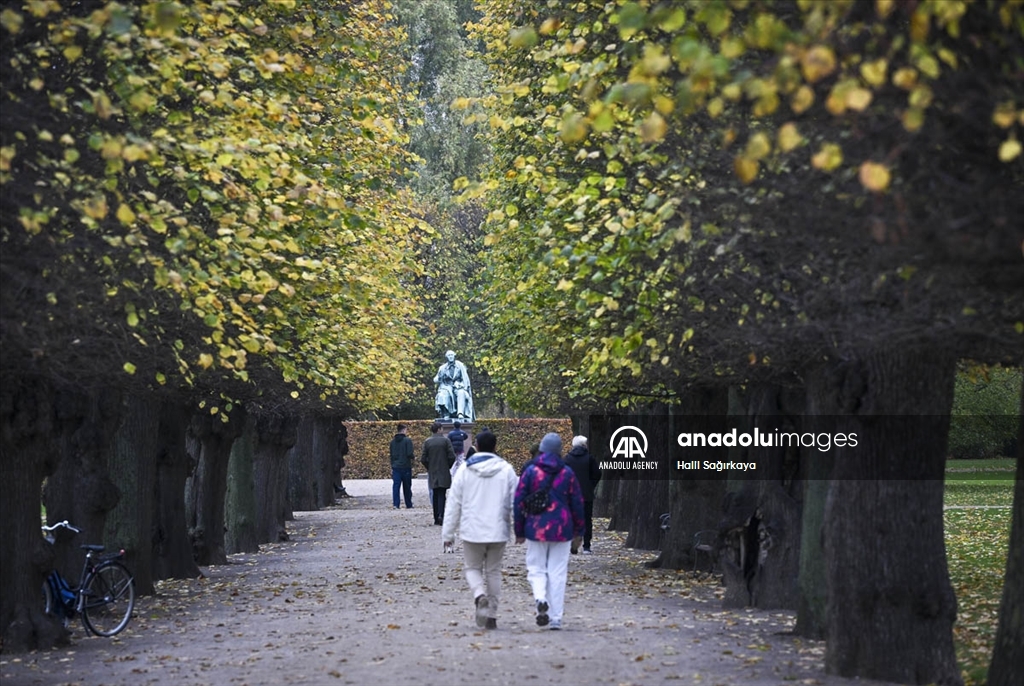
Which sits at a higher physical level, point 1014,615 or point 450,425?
point 450,425

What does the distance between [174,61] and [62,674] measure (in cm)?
546

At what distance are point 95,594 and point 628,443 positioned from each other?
63.0 feet

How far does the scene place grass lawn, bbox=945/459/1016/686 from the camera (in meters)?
16.2

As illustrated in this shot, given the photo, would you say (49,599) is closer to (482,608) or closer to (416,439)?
(482,608)

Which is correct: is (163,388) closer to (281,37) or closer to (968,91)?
(281,37)

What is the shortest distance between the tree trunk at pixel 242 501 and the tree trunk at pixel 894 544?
18494mm

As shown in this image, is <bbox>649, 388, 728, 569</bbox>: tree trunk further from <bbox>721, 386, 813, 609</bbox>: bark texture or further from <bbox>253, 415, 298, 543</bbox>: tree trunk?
<bbox>253, 415, 298, 543</bbox>: tree trunk

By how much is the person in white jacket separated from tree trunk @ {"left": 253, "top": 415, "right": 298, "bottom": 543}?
15.9 m

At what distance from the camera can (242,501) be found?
30531 mm

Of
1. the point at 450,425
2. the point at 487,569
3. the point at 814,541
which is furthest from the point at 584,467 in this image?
the point at 450,425

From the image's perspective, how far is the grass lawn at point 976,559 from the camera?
1625 centimetres

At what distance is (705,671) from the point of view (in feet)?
44.1

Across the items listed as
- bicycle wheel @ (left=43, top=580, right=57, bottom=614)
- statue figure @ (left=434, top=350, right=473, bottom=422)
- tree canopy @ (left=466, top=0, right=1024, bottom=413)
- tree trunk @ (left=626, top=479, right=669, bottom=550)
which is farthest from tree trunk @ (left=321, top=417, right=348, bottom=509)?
bicycle wheel @ (left=43, top=580, right=57, bottom=614)

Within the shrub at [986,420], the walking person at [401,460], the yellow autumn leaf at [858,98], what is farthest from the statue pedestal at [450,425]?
the yellow autumn leaf at [858,98]
